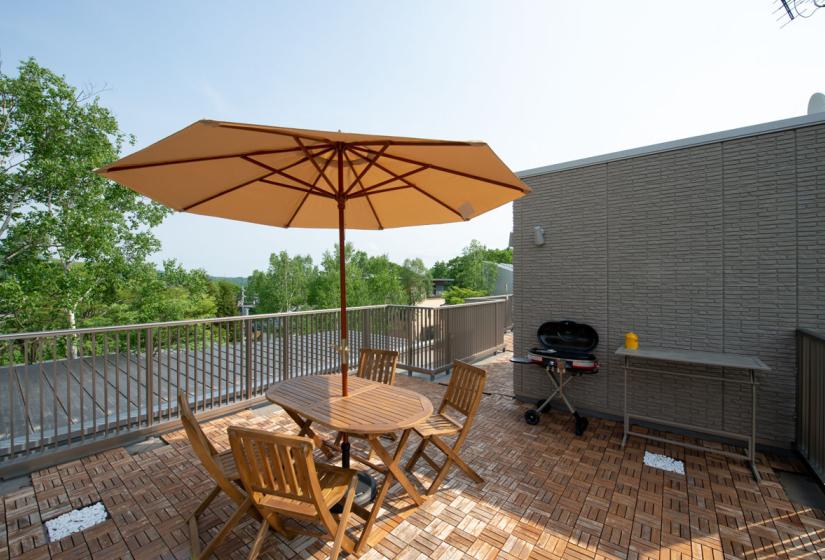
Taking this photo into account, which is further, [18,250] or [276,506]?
[18,250]

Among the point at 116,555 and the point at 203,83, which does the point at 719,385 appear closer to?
the point at 116,555

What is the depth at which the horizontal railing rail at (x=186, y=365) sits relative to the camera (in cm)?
311

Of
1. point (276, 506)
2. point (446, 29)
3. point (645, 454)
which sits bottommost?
point (645, 454)

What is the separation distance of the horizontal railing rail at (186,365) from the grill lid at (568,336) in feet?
6.37

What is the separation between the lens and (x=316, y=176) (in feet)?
9.94

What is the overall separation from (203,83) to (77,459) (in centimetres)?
790

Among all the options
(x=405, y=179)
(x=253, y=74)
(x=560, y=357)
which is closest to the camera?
(x=405, y=179)

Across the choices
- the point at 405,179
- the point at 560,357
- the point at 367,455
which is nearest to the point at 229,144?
the point at 405,179

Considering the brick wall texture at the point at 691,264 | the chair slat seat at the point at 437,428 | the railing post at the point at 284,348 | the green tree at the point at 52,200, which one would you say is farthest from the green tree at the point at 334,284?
the chair slat seat at the point at 437,428

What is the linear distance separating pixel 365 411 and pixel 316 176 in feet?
6.75

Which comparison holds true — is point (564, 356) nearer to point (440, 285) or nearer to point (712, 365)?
point (712, 365)

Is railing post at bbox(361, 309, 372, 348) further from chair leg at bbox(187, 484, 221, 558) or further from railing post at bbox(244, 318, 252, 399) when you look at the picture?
chair leg at bbox(187, 484, 221, 558)

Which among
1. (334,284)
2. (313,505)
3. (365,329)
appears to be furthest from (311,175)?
(334,284)

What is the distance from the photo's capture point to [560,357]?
12.8ft
